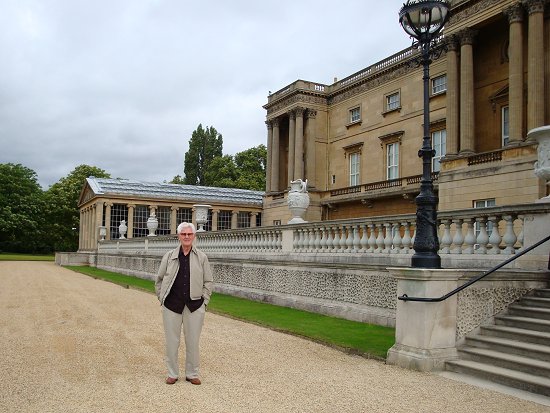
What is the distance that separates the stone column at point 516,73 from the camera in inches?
914

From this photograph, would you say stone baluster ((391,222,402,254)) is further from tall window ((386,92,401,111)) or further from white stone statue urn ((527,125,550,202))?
tall window ((386,92,401,111))

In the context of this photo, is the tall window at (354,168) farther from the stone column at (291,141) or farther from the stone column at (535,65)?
the stone column at (535,65)

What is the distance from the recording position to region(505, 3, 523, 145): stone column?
914 inches

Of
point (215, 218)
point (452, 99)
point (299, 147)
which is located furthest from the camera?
point (215, 218)

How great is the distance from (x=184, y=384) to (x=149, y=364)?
1255mm

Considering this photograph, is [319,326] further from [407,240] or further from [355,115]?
[355,115]

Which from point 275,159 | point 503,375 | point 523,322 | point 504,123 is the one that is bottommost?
point 503,375

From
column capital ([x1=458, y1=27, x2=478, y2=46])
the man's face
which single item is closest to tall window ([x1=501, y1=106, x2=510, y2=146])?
column capital ([x1=458, y1=27, x2=478, y2=46])

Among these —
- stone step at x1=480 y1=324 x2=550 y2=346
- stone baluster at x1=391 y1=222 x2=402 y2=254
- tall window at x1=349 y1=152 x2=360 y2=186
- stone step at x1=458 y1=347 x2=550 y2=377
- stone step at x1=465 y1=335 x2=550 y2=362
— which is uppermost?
tall window at x1=349 y1=152 x2=360 y2=186

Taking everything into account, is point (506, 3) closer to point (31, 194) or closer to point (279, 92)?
point (279, 92)

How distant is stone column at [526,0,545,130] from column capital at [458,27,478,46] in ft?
10.4

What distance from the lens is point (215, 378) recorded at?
6.98 m

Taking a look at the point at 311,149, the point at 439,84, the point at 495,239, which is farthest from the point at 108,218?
the point at 495,239

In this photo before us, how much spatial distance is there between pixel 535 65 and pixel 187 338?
21077 mm
